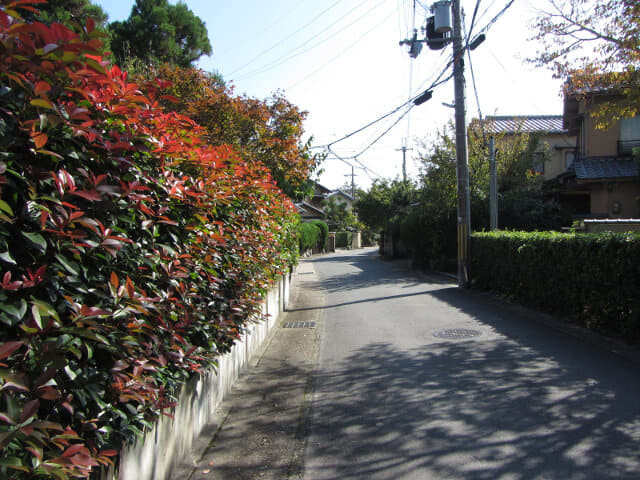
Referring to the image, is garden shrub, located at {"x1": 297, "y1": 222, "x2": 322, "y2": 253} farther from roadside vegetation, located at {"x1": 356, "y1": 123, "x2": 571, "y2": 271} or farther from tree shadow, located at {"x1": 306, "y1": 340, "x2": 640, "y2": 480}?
tree shadow, located at {"x1": 306, "y1": 340, "x2": 640, "y2": 480}

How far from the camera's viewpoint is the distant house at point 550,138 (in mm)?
25328

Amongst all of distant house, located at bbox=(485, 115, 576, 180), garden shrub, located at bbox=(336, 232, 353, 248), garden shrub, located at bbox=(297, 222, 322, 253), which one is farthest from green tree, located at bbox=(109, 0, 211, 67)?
garden shrub, located at bbox=(336, 232, 353, 248)

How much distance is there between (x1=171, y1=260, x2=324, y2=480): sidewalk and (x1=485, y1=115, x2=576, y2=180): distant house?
19.9m

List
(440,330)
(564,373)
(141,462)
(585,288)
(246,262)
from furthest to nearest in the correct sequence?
1. (440,330)
2. (585,288)
3. (564,373)
4. (246,262)
5. (141,462)

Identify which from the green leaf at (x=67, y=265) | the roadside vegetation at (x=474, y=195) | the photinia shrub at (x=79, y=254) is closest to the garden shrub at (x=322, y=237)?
the roadside vegetation at (x=474, y=195)

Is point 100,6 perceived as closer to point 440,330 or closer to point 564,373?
point 440,330

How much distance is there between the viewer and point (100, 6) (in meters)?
18.1

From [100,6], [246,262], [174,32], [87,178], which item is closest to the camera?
[87,178]

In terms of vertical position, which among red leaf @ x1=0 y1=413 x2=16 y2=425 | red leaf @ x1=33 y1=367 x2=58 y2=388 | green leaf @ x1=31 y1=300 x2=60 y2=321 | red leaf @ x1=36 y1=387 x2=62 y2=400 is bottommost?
red leaf @ x1=0 y1=413 x2=16 y2=425

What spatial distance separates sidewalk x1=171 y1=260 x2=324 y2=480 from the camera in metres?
3.68

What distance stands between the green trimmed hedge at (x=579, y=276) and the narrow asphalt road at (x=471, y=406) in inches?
26.4

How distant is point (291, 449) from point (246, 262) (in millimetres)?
2103

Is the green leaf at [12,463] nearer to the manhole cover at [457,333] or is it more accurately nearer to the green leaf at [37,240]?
the green leaf at [37,240]

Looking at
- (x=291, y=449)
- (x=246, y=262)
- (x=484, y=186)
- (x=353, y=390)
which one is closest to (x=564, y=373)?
(x=353, y=390)
